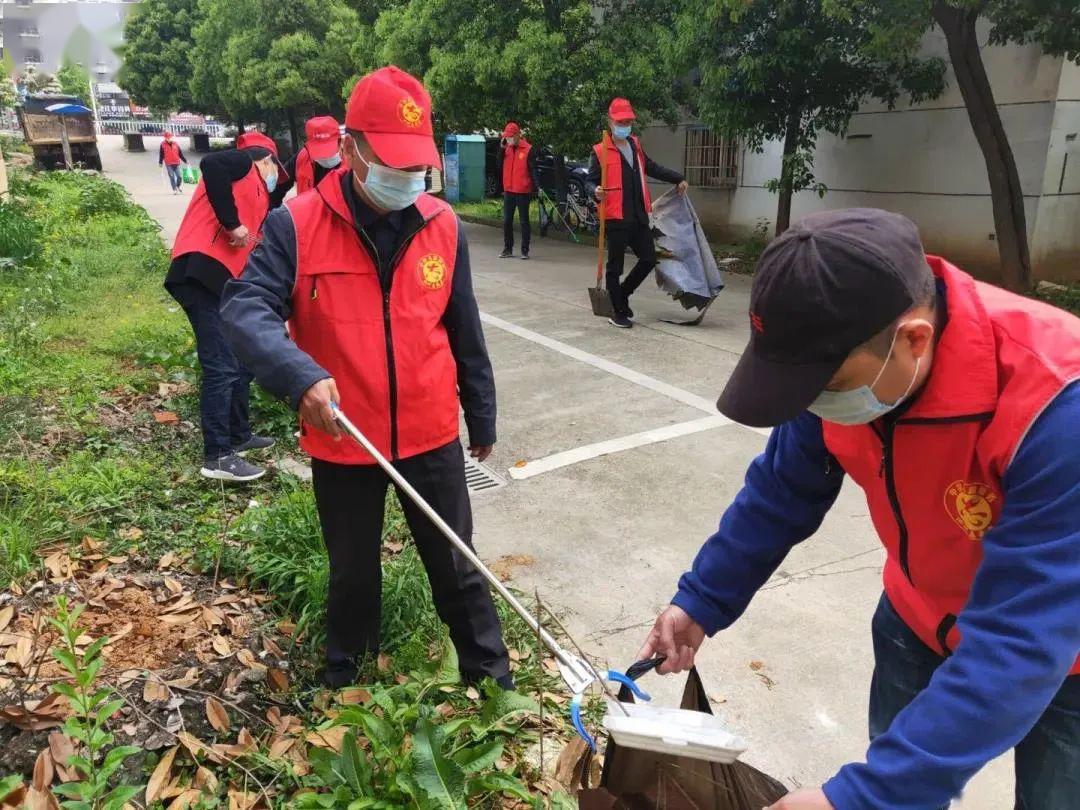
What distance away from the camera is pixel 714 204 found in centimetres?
1349

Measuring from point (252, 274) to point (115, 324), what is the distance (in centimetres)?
561

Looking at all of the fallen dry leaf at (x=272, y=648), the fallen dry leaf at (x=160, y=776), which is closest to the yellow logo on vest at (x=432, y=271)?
the fallen dry leaf at (x=272, y=648)

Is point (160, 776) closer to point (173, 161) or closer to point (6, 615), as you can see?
point (6, 615)

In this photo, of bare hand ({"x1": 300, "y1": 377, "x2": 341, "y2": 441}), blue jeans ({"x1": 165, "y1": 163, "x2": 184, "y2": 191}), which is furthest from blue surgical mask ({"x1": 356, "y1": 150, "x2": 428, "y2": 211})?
blue jeans ({"x1": 165, "y1": 163, "x2": 184, "y2": 191})

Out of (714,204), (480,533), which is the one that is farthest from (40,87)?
(480,533)

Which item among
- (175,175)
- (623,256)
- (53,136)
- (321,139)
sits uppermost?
(53,136)

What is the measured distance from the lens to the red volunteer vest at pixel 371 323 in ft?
7.54

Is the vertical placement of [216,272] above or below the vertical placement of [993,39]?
below

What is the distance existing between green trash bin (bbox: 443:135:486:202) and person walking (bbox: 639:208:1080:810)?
737 inches

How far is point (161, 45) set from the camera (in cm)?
3569

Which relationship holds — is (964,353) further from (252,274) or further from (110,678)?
(110,678)

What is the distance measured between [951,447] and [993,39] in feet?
27.5

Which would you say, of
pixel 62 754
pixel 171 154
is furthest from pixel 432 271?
pixel 171 154

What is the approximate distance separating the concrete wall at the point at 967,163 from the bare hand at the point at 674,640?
8.54 metres
